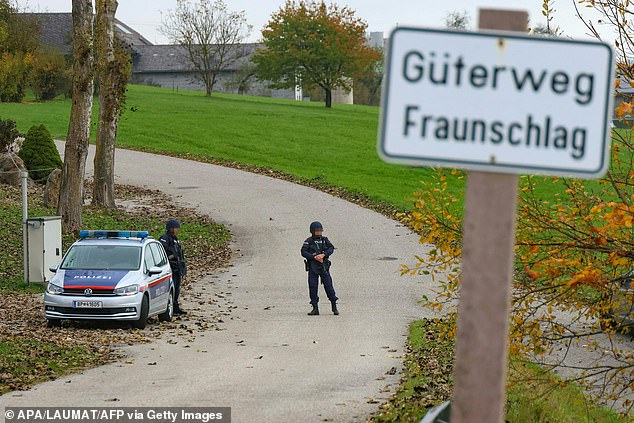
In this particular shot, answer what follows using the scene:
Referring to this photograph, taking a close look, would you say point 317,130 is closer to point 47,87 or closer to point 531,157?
point 47,87

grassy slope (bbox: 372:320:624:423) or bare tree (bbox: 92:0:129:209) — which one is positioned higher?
bare tree (bbox: 92:0:129:209)

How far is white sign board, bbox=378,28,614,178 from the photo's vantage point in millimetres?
3234

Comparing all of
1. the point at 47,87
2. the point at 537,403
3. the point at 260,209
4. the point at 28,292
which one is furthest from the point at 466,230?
the point at 47,87

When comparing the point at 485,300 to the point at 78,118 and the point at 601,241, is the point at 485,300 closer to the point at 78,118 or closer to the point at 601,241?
the point at 601,241

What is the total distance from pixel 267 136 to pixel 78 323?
39709 mm

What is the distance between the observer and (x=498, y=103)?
3.25 m

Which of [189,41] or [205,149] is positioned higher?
[189,41]

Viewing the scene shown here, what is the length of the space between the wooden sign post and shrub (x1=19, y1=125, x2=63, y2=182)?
33323 mm

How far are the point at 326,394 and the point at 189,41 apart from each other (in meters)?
68.4

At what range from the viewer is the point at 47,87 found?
234ft

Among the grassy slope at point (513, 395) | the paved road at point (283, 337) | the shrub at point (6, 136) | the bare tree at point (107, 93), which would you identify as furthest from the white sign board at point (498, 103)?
the shrub at point (6, 136)

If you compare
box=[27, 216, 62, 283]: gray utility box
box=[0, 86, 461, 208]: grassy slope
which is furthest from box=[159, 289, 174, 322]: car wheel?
box=[0, 86, 461, 208]: grassy slope

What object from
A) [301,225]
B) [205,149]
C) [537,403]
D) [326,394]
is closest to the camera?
[537,403]

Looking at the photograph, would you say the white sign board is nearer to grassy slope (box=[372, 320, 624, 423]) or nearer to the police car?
grassy slope (box=[372, 320, 624, 423])
